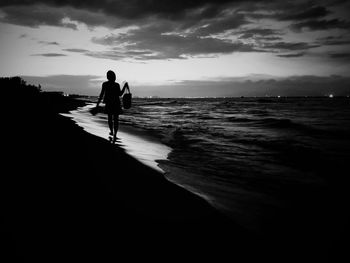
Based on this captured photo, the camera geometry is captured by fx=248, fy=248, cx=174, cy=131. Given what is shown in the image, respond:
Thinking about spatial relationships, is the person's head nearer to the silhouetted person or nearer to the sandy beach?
the silhouetted person

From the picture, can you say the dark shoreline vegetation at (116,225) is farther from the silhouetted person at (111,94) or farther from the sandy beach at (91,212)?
the silhouetted person at (111,94)

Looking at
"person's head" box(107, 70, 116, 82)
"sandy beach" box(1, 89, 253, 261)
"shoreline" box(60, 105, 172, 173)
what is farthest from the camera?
"person's head" box(107, 70, 116, 82)

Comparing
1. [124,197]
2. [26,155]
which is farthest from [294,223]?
[26,155]

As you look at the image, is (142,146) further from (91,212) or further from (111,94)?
(91,212)

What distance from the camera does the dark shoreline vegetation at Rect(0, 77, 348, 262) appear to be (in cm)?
222

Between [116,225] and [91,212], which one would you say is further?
[91,212]

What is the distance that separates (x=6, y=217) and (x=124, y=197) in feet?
4.80

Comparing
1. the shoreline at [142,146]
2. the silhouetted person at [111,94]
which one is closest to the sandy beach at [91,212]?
the shoreline at [142,146]

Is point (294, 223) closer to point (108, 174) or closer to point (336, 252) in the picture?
point (336, 252)

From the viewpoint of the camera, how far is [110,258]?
2115 millimetres

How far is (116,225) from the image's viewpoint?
264 centimetres

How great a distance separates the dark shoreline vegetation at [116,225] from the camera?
87.6 inches

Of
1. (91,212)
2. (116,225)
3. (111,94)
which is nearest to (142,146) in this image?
(111,94)

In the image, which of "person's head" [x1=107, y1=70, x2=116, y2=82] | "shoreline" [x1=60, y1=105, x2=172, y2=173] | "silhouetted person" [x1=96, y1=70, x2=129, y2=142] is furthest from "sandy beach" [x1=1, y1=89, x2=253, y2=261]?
"person's head" [x1=107, y1=70, x2=116, y2=82]
